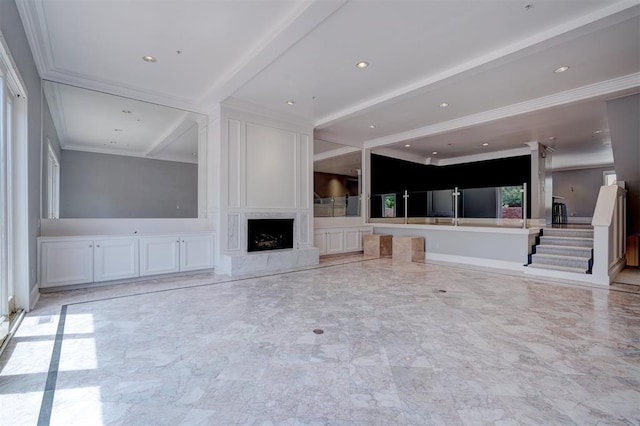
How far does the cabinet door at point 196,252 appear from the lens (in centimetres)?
566

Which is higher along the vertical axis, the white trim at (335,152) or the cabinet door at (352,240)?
the white trim at (335,152)

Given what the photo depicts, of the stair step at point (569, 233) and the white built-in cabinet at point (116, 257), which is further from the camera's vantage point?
the stair step at point (569, 233)

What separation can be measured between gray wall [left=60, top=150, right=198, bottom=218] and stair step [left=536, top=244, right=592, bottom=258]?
7.37 metres

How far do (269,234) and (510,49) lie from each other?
517 cm

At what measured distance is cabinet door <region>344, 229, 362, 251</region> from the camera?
340 inches

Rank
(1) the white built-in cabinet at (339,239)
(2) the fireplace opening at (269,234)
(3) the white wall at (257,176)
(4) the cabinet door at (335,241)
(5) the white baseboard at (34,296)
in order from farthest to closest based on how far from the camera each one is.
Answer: (4) the cabinet door at (335,241)
(1) the white built-in cabinet at (339,239)
(2) the fireplace opening at (269,234)
(3) the white wall at (257,176)
(5) the white baseboard at (34,296)

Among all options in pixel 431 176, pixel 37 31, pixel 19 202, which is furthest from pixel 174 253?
→ pixel 431 176

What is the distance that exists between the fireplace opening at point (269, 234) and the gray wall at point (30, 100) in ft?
10.6

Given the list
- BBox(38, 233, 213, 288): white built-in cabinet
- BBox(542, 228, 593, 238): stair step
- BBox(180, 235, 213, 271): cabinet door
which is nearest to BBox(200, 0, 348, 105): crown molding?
BBox(180, 235, 213, 271): cabinet door

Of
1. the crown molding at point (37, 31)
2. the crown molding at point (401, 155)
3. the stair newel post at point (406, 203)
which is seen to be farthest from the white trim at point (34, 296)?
the crown molding at point (401, 155)

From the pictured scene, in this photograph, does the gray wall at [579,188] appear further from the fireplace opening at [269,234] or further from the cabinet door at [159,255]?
the cabinet door at [159,255]

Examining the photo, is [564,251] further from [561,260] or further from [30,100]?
[30,100]

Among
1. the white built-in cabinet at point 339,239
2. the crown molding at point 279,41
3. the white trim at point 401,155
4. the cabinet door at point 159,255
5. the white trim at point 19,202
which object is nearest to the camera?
the crown molding at point 279,41

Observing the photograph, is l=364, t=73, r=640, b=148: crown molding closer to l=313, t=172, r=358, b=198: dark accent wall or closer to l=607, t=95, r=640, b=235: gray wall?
l=607, t=95, r=640, b=235: gray wall
